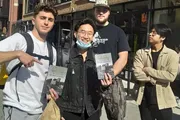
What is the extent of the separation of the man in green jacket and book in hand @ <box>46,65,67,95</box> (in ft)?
5.17

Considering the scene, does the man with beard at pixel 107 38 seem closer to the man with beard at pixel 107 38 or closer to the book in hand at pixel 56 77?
the man with beard at pixel 107 38

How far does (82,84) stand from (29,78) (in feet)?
1.86

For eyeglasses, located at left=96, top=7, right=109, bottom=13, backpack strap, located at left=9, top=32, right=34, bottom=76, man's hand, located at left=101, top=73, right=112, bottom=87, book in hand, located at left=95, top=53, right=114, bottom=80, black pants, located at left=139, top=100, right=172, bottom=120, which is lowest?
black pants, located at left=139, top=100, right=172, bottom=120

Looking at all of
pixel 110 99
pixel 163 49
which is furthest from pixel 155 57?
pixel 110 99

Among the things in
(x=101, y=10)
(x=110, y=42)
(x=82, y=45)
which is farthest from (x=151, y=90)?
(x=82, y=45)

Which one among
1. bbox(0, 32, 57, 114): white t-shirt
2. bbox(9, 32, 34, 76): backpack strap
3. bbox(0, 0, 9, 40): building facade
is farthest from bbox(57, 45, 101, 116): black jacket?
bbox(0, 0, 9, 40): building facade

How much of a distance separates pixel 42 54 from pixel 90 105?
2.40 feet

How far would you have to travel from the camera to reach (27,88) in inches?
106

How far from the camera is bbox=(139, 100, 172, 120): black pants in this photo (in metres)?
4.01

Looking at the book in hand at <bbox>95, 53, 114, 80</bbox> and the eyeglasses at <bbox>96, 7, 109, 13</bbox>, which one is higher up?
→ the eyeglasses at <bbox>96, 7, 109, 13</bbox>

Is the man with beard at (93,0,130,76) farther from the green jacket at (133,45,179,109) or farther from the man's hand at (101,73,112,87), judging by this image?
the green jacket at (133,45,179,109)

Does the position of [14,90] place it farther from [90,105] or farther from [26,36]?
[90,105]

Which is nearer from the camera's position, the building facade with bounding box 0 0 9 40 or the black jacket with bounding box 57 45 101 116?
the black jacket with bounding box 57 45 101 116

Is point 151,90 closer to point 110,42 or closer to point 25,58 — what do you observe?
point 110,42
